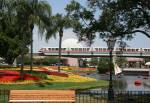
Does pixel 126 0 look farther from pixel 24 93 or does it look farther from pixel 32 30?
pixel 32 30

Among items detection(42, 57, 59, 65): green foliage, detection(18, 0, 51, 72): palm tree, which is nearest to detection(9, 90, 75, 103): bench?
detection(18, 0, 51, 72): palm tree

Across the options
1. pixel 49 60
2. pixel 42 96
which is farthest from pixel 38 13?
pixel 49 60

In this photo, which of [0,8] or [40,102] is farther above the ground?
[0,8]

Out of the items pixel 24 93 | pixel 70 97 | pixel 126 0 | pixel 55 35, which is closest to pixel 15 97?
pixel 24 93

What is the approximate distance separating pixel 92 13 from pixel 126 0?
3.19 m

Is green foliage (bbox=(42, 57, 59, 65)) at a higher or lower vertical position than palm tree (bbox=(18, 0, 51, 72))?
lower

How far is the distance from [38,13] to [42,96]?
996 inches

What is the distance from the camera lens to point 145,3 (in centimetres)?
2506

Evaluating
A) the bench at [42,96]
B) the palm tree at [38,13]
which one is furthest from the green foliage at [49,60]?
the bench at [42,96]

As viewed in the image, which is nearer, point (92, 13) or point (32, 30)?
point (92, 13)

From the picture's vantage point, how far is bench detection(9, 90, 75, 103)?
17.5 meters

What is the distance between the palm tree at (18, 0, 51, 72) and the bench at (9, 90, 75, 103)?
2307 cm

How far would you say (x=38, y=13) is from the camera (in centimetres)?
A: 4244

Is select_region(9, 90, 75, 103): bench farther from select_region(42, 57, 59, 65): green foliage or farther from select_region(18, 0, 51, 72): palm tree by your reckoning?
select_region(42, 57, 59, 65): green foliage
